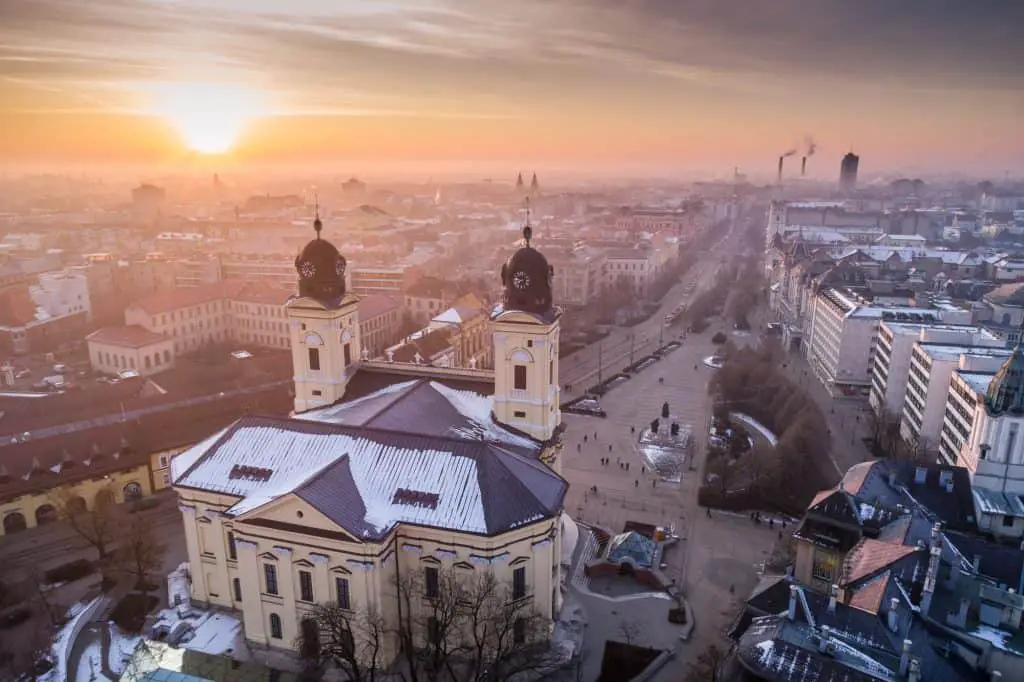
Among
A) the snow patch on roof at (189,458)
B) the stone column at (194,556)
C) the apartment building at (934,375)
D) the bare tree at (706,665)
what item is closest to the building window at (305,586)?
the stone column at (194,556)

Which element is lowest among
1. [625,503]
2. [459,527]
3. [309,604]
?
[625,503]

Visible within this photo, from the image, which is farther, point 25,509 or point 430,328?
point 430,328

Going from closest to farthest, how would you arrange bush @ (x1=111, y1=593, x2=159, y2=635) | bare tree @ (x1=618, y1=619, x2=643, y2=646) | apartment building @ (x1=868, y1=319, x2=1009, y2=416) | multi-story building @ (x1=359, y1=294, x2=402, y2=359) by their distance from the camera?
bare tree @ (x1=618, y1=619, x2=643, y2=646), bush @ (x1=111, y1=593, x2=159, y2=635), apartment building @ (x1=868, y1=319, x2=1009, y2=416), multi-story building @ (x1=359, y1=294, x2=402, y2=359)

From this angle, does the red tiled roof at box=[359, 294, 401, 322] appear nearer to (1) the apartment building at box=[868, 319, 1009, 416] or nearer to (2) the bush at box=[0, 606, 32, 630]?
(2) the bush at box=[0, 606, 32, 630]

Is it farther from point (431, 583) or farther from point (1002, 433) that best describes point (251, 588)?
point (1002, 433)

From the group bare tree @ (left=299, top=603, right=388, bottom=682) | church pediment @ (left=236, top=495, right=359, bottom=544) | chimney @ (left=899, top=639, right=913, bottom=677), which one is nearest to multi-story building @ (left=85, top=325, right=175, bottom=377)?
church pediment @ (left=236, top=495, right=359, bottom=544)

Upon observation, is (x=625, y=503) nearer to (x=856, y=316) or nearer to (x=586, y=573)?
(x=586, y=573)

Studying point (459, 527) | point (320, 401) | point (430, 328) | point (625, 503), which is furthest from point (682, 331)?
point (459, 527)
